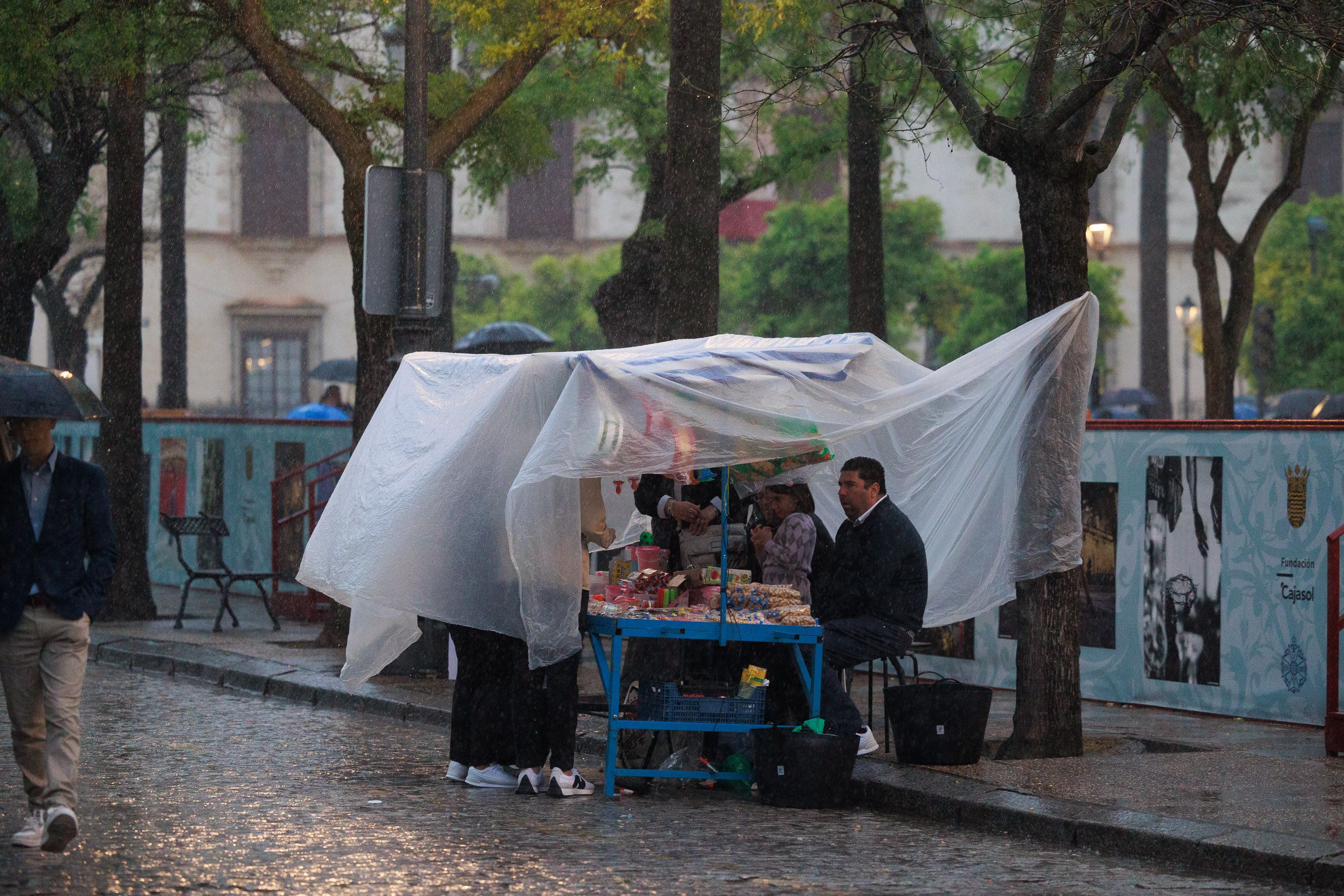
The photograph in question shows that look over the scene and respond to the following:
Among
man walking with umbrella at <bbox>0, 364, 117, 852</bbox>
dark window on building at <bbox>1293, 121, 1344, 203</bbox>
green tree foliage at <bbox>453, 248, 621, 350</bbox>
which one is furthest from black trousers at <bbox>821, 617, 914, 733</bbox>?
dark window on building at <bbox>1293, 121, 1344, 203</bbox>

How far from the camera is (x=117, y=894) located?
20.2 ft

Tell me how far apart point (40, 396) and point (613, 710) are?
3113mm

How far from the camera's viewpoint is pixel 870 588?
919 centimetres

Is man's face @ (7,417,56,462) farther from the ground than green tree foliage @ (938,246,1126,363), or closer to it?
closer to it

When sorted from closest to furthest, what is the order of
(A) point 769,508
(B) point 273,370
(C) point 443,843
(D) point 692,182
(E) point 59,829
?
(E) point 59,829, (C) point 443,843, (A) point 769,508, (D) point 692,182, (B) point 273,370

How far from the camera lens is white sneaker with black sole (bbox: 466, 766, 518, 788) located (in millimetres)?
8680

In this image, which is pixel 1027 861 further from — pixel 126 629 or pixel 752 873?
pixel 126 629

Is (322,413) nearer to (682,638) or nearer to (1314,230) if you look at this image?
(682,638)

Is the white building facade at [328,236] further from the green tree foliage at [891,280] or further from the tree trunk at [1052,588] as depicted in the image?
the tree trunk at [1052,588]

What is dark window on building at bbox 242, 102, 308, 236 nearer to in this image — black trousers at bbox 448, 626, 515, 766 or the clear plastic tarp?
the clear plastic tarp

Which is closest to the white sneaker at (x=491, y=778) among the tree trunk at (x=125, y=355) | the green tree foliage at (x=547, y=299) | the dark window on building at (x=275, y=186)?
the tree trunk at (x=125, y=355)

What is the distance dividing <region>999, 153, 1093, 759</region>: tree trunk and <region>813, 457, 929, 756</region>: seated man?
70 cm

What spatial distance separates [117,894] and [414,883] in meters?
1.03

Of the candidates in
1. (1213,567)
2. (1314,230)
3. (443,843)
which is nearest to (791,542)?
(443,843)
